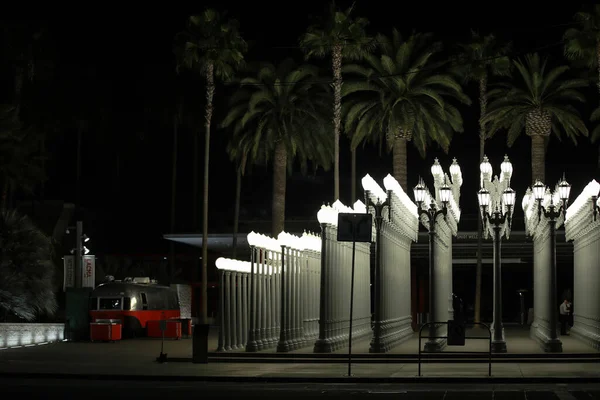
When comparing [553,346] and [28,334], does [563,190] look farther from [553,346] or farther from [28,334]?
[28,334]

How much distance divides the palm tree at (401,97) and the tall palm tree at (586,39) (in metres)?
5.50

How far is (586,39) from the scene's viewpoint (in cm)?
5078

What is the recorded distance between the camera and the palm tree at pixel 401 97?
50.8 meters

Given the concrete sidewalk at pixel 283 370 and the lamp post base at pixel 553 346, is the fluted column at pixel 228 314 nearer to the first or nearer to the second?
the concrete sidewalk at pixel 283 370

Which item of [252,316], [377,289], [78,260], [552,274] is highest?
[78,260]

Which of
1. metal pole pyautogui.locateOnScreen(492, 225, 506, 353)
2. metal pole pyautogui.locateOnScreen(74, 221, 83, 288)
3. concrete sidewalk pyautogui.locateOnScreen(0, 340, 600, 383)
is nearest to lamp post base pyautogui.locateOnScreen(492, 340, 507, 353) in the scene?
metal pole pyautogui.locateOnScreen(492, 225, 506, 353)

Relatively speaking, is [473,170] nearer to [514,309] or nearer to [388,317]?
[514,309]

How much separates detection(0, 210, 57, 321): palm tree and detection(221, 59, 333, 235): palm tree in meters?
13.7

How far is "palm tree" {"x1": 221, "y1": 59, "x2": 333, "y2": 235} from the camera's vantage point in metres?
52.9

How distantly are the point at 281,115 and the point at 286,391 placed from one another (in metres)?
33.2

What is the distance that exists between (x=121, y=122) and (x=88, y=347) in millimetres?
44680

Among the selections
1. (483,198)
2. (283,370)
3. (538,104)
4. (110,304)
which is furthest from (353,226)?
(538,104)

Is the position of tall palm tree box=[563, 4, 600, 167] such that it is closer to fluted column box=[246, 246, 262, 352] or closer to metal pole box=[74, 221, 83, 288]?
metal pole box=[74, 221, 83, 288]

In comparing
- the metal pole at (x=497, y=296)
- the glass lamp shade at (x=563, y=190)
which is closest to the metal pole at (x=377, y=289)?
the metal pole at (x=497, y=296)
